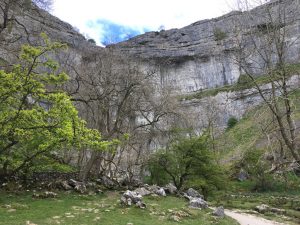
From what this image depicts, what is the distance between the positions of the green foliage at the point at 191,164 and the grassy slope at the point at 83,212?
20.5ft

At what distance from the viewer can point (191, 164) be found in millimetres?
21859

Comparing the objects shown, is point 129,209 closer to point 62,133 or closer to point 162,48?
point 62,133

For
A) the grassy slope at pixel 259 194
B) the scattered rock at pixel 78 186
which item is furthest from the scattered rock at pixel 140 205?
the grassy slope at pixel 259 194

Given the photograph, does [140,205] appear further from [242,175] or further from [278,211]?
[242,175]

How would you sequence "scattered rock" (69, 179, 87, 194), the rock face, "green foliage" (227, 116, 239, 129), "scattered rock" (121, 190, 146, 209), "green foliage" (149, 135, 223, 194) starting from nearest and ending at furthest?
1. "scattered rock" (121, 190, 146, 209)
2. "scattered rock" (69, 179, 87, 194)
3. "green foliage" (149, 135, 223, 194)
4. "green foliage" (227, 116, 239, 129)
5. the rock face

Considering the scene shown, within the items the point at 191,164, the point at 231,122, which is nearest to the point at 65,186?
the point at 191,164

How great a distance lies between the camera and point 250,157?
30625mm

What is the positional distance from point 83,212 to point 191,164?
11.0m

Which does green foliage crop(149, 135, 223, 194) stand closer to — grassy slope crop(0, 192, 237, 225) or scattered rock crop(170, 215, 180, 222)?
grassy slope crop(0, 192, 237, 225)

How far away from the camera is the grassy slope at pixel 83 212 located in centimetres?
1042

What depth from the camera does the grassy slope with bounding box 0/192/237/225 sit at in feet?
34.2

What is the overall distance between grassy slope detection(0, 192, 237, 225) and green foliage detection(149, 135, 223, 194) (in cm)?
625

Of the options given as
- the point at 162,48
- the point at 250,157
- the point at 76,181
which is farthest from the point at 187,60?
the point at 76,181

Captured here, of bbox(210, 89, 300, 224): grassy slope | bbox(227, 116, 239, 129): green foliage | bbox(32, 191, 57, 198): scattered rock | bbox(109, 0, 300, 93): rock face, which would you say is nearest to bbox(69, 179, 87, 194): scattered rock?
bbox(32, 191, 57, 198): scattered rock
